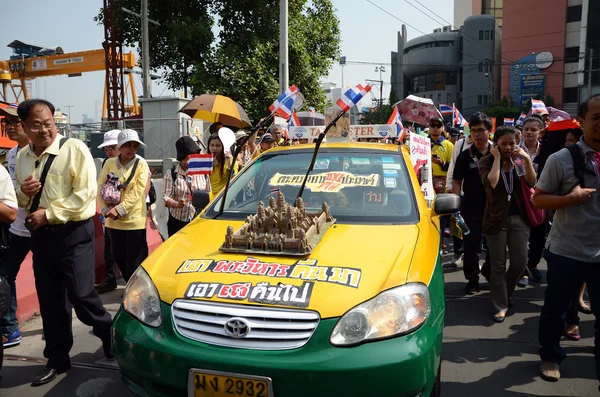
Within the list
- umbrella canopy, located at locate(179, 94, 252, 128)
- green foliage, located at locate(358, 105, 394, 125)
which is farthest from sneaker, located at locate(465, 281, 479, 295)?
green foliage, located at locate(358, 105, 394, 125)

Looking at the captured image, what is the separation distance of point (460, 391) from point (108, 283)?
410 cm

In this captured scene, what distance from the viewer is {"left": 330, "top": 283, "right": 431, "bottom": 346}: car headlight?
2.34m

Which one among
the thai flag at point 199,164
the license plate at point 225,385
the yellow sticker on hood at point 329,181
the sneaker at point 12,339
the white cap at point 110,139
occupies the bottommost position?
the sneaker at point 12,339

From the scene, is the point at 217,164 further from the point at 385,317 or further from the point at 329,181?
the point at 385,317

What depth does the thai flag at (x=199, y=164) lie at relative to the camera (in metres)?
5.05

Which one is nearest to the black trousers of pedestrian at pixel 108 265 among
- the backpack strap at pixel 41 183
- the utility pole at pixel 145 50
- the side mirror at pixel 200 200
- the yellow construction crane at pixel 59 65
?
the side mirror at pixel 200 200

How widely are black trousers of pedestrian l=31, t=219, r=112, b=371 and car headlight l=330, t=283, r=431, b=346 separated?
2066 millimetres

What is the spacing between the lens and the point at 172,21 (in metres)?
18.2

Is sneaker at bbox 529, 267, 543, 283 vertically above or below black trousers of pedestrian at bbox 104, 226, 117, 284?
below

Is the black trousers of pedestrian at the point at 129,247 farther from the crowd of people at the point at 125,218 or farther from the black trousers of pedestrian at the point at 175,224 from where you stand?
the black trousers of pedestrian at the point at 175,224

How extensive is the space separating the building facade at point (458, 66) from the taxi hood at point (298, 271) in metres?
55.7

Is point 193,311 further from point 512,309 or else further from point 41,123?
point 512,309

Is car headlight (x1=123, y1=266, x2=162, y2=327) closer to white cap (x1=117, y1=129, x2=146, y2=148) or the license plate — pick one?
the license plate

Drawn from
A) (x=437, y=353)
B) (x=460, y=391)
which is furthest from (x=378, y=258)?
(x=460, y=391)
